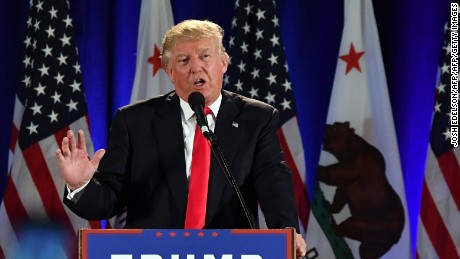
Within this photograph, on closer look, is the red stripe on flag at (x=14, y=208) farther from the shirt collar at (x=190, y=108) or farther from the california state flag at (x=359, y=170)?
the shirt collar at (x=190, y=108)

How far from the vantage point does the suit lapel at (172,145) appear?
271 cm

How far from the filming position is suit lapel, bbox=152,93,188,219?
2715 millimetres

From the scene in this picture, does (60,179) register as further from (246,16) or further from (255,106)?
(255,106)

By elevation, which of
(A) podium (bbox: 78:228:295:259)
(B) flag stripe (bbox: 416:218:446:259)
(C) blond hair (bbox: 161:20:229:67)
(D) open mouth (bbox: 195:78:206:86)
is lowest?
(A) podium (bbox: 78:228:295:259)

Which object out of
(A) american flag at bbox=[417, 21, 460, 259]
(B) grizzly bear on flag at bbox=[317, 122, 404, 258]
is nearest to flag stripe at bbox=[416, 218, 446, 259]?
(A) american flag at bbox=[417, 21, 460, 259]

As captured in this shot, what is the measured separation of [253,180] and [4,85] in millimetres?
3172

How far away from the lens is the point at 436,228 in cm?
500

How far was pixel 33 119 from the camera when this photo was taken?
5.13 metres

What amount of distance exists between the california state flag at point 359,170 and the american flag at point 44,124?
4.86 feet

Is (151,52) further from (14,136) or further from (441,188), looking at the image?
(441,188)

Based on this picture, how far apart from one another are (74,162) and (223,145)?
590mm

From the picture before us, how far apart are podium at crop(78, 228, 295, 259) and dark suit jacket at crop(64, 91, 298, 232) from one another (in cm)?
47

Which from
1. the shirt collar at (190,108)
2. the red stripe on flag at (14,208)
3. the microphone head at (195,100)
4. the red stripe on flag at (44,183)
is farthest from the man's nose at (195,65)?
the red stripe on flag at (14,208)

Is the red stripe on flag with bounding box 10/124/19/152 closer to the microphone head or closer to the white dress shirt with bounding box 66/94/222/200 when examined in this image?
the white dress shirt with bounding box 66/94/222/200
